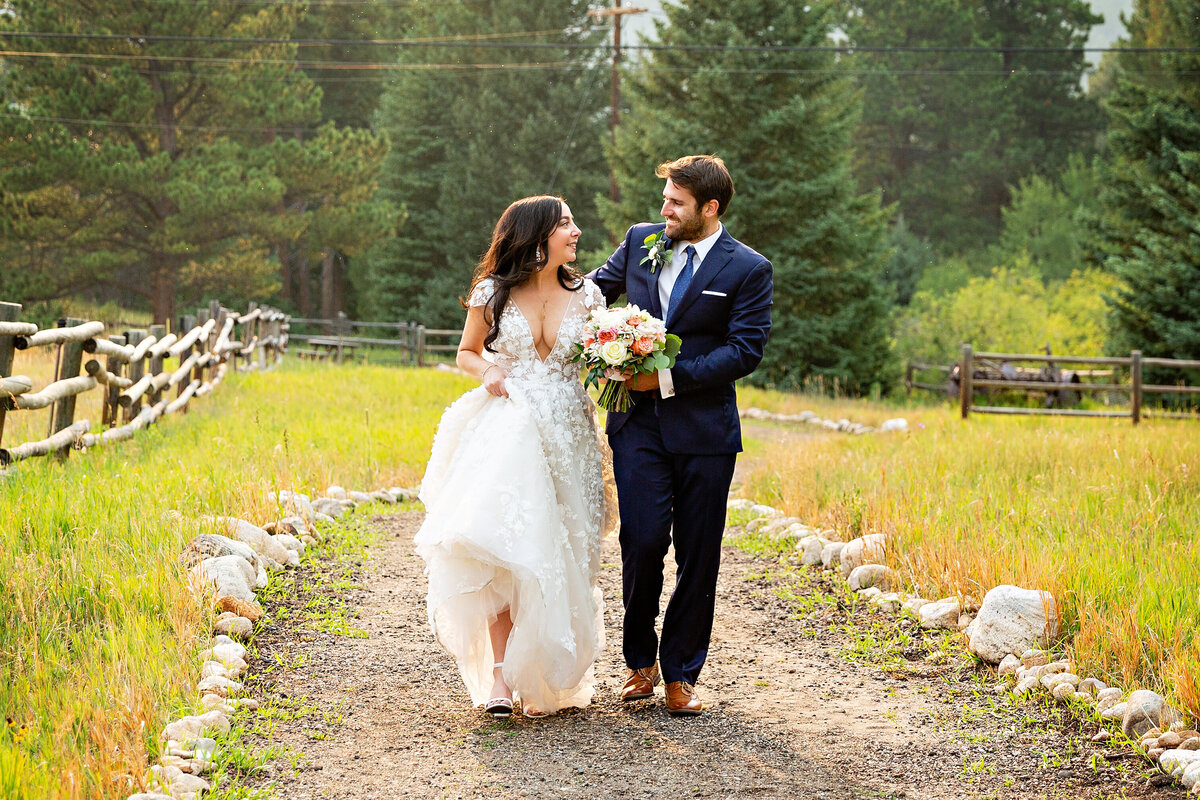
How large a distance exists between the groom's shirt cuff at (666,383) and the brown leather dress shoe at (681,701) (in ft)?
3.89

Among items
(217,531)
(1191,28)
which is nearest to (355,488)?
(217,531)

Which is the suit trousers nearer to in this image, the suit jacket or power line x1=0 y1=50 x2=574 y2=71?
the suit jacket

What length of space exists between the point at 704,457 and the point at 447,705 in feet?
4.93

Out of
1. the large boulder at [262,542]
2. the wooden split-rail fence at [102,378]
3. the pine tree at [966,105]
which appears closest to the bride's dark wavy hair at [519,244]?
the large boulder at [262,542]

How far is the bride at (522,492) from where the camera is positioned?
13.7ft

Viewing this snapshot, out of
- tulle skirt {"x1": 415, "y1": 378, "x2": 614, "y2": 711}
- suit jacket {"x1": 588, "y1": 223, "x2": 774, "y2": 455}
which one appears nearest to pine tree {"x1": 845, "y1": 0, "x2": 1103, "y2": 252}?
suit jacket {"x1": 588, "y1": 223, "x2": 774, "y2": 455}

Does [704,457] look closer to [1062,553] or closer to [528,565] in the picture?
[528,565]

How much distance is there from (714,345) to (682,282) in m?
0.29

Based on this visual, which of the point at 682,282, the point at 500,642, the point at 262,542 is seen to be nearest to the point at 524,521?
the point at 500,642

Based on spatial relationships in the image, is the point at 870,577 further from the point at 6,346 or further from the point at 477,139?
the point at 477,139

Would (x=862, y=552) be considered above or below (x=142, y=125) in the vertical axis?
below

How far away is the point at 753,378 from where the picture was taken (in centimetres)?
2420

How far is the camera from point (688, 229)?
4.45 metres

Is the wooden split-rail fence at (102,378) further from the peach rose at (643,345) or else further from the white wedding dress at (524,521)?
the peach rose at (643,345)
